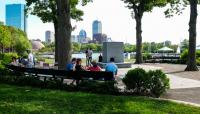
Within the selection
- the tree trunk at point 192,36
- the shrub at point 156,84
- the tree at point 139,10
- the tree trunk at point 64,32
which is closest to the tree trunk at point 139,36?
the tree at point 139,10

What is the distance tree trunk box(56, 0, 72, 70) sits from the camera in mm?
23453

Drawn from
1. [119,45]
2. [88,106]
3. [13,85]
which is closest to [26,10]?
[119,45]

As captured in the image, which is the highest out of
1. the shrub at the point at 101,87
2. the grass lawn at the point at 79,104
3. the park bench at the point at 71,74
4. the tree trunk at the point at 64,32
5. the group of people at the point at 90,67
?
the tree trunk at the point at 64,32

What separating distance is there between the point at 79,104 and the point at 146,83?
3.70m

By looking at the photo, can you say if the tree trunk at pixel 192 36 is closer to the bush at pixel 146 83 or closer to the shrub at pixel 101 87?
the bush at pixel 146 83

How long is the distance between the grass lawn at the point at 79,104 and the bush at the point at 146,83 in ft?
4.96

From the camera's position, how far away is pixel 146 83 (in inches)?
636

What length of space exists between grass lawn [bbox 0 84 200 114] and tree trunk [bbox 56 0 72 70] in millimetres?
8545

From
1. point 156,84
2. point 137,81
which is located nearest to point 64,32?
A: point 137,81

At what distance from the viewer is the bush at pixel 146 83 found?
16.2 metres

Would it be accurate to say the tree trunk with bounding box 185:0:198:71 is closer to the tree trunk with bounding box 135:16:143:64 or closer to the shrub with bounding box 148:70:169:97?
the tree trunk with bounding box 135:16:143:64

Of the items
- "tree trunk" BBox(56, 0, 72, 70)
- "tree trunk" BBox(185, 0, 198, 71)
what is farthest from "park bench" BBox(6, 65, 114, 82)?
"tree trunk" BBox(185, 0, 198, 71)

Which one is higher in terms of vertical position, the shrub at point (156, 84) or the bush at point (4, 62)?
the bush at point (4, 62)

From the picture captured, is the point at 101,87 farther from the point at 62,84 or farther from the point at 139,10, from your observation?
the point at 139,10
